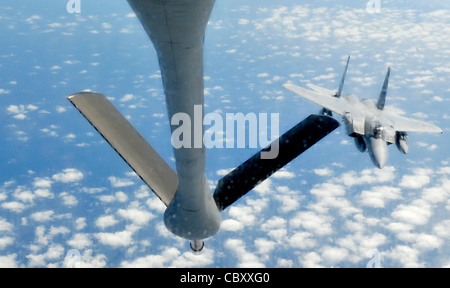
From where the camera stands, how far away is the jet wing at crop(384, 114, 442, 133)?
3139cm

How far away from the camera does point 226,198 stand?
34.8 ft

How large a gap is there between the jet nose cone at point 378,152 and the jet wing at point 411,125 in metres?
4.04

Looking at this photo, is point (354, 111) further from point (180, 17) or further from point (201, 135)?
point (180, 17)

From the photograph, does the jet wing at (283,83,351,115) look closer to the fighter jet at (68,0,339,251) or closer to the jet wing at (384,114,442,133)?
the jet wing at (384,114,442,133)

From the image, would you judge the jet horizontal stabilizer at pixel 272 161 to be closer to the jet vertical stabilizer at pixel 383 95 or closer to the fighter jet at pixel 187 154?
the fighter jet at pixel 187 154

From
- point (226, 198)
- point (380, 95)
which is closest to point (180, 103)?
point (226, 198)

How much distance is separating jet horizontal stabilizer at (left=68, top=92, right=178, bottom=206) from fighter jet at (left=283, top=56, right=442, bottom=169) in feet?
68.8

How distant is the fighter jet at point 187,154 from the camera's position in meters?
6.71

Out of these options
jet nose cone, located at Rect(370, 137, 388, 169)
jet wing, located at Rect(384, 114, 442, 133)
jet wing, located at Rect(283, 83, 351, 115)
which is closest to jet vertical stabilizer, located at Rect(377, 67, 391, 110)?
jet wing, located at Rect(384, 114, 442, 133)

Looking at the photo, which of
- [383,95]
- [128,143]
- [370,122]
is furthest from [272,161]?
[383,95]

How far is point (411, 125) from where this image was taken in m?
32.5

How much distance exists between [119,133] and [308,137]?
4.97 m

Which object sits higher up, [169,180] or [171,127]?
[171,127]

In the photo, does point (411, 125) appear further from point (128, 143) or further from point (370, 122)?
point (128, 143)
